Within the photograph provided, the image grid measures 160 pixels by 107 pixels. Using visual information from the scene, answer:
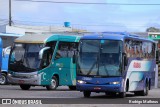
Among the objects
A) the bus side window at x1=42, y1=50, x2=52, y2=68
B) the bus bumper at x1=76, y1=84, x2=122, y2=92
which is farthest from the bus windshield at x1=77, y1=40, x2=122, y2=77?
the bus side window at x1=42, y1=50, x2=52, y2=68

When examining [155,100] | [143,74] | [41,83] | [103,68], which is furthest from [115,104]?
[41,83]

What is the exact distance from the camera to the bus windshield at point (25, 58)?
30.4 meters

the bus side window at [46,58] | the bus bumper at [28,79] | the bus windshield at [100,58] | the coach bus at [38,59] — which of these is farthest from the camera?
the bus side window at [46,58]

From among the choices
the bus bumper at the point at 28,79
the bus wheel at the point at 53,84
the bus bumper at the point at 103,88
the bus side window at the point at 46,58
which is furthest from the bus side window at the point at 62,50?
the bus bumper at the point at 103,88

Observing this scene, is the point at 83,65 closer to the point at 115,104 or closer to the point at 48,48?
the point at 115,104

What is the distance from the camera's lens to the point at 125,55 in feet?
79.1

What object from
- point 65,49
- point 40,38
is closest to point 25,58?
point 40,38

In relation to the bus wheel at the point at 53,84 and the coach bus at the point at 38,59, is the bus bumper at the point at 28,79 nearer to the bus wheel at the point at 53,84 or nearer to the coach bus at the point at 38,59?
the coach bus at the point at 38,59

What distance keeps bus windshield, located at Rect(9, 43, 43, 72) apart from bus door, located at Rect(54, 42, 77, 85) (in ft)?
4.74

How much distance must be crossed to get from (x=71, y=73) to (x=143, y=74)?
255 inches

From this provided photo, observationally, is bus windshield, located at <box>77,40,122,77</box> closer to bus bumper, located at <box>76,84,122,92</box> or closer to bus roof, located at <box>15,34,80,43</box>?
bus bumper, located at <box>76,84,122,92</box>

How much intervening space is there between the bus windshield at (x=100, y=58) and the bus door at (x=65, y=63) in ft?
23.4

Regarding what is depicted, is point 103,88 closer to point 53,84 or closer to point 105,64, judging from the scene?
point 105,64

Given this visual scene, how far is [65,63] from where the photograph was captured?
31.9 meters
